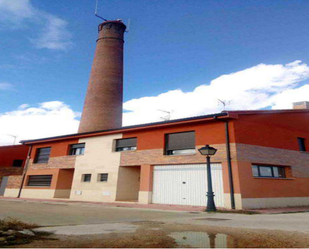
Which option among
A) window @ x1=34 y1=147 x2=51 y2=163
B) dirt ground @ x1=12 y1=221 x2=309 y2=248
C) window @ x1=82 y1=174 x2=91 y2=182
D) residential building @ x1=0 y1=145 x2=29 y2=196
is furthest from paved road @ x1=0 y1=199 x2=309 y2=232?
residential building @ x1=0 y1=145 x2=29 y2=196

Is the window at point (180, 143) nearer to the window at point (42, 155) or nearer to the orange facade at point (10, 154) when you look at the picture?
the window at point (42, 155)

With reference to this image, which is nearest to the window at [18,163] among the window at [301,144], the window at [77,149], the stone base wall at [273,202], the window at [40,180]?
the window at [40,180]

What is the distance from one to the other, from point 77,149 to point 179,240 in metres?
17.4

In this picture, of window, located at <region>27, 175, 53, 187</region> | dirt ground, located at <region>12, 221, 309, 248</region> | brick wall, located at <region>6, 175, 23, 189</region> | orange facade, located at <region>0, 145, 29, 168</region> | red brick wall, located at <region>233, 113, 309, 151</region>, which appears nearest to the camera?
A: dirt ground, located at <region>12, 221, 309, 248</region>

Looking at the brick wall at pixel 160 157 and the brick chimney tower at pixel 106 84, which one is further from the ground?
the brick chimney tower at pixel 106 84

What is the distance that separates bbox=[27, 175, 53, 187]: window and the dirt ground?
1796 centimetres

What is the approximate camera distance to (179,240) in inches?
152

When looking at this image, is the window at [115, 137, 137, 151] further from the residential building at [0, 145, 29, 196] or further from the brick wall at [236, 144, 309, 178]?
the residential building at [0, 145, 29, 196]

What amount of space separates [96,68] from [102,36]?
4.61 metres

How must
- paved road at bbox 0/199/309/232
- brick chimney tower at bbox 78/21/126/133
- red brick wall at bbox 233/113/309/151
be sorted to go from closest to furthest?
paved road at bbox 0/199/309/232, red brick wall at bbox 233/113/309/151, brick chimney tower at bbox 78/21/126/133

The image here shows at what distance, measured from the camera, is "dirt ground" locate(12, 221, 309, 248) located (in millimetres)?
3498

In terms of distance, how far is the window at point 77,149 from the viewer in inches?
761

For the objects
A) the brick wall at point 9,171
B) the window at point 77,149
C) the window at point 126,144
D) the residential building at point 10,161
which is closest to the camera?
the window at point 126,144

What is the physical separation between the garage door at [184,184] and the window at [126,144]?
9.01 feet
